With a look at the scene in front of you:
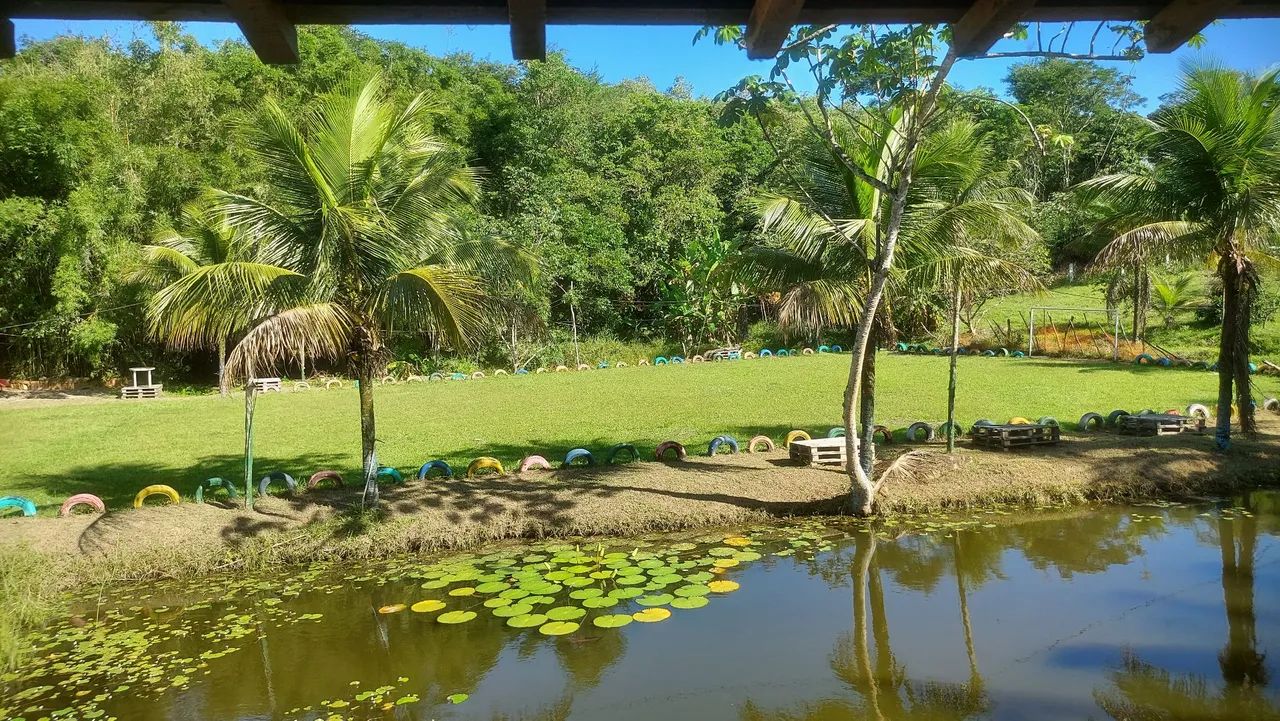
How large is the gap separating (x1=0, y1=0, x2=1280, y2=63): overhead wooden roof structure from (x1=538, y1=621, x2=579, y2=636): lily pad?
16.8 feet

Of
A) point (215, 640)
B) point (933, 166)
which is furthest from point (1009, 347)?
point (215, 640)

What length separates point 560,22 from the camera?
300cm

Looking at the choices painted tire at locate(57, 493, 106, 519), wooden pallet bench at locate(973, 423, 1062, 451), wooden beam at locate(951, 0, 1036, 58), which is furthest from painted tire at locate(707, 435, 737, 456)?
wooden beam at locate(951, 0, 1036, 58)

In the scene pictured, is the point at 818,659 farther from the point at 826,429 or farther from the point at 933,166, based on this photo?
the point at 826,429

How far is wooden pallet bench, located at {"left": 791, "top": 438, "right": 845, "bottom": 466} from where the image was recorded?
37.8 feet

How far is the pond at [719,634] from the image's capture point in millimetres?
5742

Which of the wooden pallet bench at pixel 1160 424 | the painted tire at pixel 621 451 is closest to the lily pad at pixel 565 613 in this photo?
the painted tire at pixel 621 451

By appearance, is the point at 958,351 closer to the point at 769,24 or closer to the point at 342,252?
the point at 342,252

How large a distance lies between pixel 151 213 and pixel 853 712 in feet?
93.6

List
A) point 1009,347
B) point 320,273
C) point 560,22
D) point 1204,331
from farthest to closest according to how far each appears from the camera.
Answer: point 1009,347
point 1204,331
point 320,273
point 560,22

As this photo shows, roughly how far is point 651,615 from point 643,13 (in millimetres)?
5514

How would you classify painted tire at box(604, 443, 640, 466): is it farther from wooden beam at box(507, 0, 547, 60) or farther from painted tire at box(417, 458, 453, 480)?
wooden beam at box(507, 0, 547, 60)

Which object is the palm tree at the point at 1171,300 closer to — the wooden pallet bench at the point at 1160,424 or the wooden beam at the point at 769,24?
the wooden pallet bench at the point at 1160,424

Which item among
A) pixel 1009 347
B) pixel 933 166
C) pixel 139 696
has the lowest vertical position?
pixel 139 696
